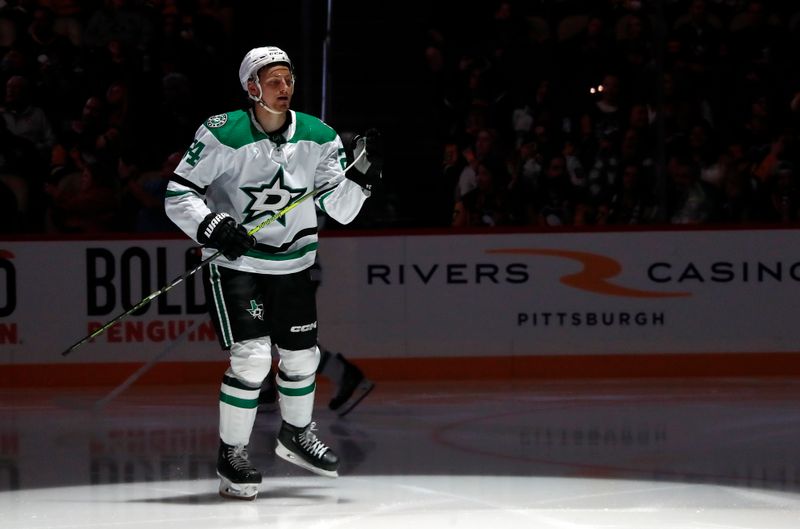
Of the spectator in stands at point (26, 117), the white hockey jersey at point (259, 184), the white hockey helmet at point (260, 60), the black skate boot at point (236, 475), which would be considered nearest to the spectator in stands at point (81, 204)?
the spectator in stands at point (26, 117)

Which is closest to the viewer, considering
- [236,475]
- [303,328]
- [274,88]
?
[236,475]

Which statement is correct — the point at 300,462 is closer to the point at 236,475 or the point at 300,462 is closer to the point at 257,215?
the point at 236,475

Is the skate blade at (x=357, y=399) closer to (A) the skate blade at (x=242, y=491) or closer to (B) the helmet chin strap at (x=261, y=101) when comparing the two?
(A) the skate blade at (x=242, y=491)

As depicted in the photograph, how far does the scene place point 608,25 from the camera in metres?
9.15

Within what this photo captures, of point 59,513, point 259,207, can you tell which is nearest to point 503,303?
point 259,207

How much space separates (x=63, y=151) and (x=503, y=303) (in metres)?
2.72

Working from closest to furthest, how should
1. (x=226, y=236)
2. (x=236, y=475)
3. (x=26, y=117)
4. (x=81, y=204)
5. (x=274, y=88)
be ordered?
(x=226, y=236) → (x=236, y=475) → (x=274, y=88) → (x=81, y=204) → (x=26, y=117)

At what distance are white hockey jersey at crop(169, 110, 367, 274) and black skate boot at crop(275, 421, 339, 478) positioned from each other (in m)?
0.64

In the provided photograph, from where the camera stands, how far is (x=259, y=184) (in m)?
4.98

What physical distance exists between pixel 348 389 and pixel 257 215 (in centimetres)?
220

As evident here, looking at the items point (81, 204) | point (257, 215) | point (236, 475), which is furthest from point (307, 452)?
point (81, 204)

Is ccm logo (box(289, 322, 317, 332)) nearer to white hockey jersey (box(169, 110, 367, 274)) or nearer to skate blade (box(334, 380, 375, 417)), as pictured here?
white hockey jersey (box(169, 110, 367, 274))

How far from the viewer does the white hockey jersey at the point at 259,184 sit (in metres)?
4.92

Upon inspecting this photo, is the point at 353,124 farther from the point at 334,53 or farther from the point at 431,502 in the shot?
the point at 431,502
